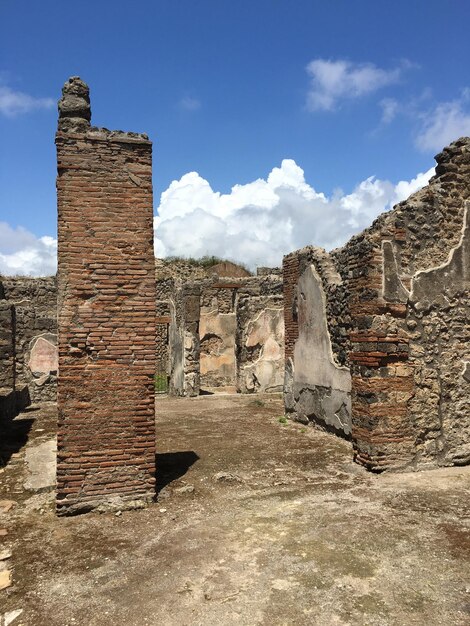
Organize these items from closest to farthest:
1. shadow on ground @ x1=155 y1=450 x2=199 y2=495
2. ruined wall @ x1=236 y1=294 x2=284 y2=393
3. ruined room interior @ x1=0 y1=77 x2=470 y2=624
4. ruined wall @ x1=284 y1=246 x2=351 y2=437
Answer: ruined room interior @ x1=0 y1=77 x2=470 y2=624 < shadow on ground @ x1=155 y1=450 x2=199 y2=495 < ruined wall @ x1=284 y1=246 x2=351 y2=437 < ruined wall @ x1=236 y1=294 x2=284 y2=393

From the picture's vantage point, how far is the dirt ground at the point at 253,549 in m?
2.96

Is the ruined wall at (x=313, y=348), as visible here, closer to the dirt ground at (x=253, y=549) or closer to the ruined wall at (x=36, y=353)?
the dirt ground at (x=253, y=549)

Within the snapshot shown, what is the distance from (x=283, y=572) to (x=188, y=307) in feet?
32.9

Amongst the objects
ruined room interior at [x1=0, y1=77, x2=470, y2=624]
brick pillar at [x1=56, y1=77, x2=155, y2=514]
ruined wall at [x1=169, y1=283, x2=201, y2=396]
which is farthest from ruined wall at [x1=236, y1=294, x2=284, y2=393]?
brick pillar at [x1=56, y1=77, x2=155, y2=514]

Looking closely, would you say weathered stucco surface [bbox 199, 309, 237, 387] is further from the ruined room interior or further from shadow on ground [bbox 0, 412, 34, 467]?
the ruined room interior

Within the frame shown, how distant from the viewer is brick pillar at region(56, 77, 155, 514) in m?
4.66

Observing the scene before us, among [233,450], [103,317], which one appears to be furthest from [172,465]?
[103,317]

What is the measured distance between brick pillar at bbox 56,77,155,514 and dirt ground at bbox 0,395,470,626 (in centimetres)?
39

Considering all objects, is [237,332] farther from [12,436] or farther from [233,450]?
[233,450]

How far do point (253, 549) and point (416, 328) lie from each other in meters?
3.27

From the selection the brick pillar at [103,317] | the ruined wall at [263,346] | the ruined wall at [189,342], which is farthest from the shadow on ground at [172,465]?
the ruined wall at [263,346]

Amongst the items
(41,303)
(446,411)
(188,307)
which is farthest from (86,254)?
(41,303)

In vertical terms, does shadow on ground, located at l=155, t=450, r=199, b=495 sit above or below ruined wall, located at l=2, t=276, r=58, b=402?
below

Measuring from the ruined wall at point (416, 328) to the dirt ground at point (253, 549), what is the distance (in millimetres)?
358
